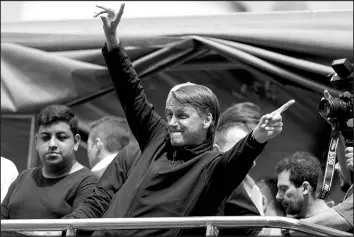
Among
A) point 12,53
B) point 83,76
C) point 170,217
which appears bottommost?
point 170,217

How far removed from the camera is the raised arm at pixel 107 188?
4145 millimetres

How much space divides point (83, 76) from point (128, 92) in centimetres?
231

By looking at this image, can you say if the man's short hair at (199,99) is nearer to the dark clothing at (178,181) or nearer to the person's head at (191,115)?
the person's head at (191,115)

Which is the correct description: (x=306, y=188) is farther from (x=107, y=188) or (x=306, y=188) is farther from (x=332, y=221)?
(x=107, y=188)

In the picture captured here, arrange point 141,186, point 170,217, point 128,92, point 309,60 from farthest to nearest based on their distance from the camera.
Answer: point 309,60 < point 128,92 < point 141,186 < point 170,217

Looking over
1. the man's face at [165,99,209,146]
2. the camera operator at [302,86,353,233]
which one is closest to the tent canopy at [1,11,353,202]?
the camera operator at [302,86,353,233]

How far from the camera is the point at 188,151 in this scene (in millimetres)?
3910

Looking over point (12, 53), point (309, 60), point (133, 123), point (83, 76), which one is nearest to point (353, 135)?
point (133, 123)

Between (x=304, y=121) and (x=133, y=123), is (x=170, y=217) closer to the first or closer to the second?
(x=133, y=123)

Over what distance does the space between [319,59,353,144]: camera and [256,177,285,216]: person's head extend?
59.8 inches

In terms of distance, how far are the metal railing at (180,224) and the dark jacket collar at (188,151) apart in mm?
556

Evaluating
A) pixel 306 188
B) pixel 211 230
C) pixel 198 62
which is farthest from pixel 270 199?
pixel 211 230

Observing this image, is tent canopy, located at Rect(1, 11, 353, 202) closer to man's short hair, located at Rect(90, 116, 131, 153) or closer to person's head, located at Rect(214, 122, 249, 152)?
man's short hair, located at Rect(90, 116, 131, 153)

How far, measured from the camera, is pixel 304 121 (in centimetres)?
655
